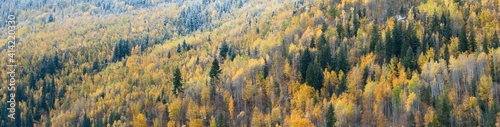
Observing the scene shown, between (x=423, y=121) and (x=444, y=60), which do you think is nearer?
(x=423, y=121)

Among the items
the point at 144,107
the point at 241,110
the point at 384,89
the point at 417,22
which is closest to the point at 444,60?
the point at 384,89

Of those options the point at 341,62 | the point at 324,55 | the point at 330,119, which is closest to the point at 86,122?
the point at 324,55

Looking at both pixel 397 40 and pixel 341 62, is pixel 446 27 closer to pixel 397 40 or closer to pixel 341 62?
pixel 397 40

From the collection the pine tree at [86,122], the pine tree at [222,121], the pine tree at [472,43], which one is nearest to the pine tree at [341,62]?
the pine tree at [472,43]

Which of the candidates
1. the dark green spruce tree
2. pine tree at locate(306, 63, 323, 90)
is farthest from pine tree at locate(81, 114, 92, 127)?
the dark green spruce tree

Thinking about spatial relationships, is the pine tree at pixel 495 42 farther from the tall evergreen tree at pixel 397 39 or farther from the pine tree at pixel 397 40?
the tall evergreen tree at pixel 397 39

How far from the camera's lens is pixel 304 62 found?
17588cm

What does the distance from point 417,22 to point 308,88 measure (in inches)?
2120

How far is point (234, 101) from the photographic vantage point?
172 m

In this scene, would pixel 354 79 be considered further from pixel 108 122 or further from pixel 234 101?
pixel 108 122

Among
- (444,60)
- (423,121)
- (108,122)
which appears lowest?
(108,122)

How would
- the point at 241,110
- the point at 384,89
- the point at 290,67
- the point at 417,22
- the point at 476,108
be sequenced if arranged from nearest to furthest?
the point at 476,108, the point at 384,89, the point at 241,110, the point at 290,67, the point at 417,22

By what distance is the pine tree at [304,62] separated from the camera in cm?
17275

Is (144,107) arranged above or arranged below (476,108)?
below
